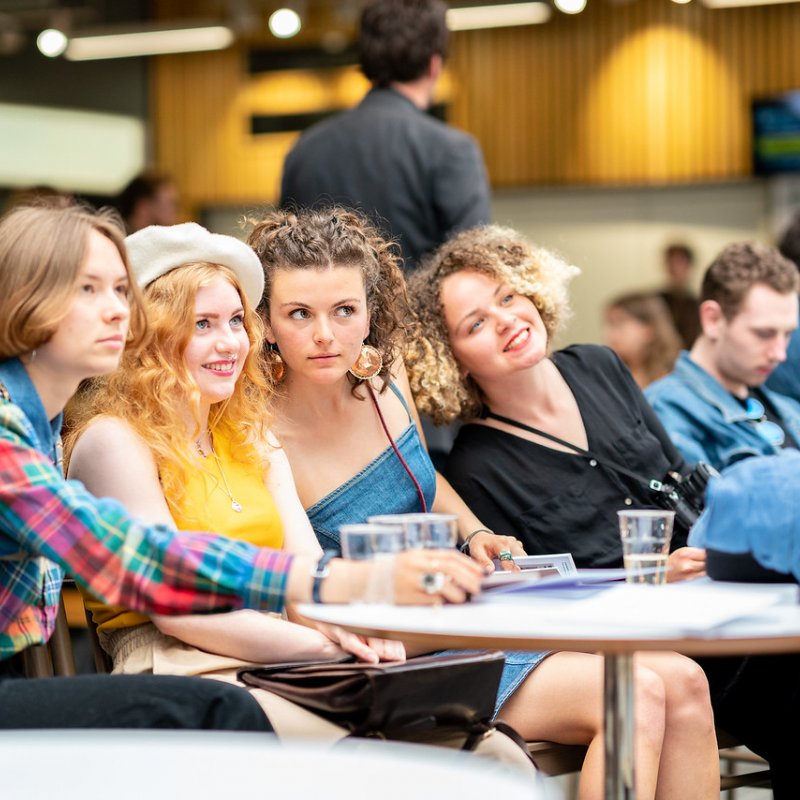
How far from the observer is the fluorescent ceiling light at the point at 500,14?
8398 millimetres

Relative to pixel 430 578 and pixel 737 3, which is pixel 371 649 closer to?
pixel 430 578

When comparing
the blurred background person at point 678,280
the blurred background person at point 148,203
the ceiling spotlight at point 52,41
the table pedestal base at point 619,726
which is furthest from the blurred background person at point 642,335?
the ceiling spotlight at point 52,41

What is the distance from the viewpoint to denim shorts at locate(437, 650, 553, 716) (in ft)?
7.97

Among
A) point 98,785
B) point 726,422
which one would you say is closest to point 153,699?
point 98,785

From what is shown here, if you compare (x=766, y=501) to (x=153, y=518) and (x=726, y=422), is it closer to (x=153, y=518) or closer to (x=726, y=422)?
(x=153, y=518)

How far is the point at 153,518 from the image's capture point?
2.19 meters

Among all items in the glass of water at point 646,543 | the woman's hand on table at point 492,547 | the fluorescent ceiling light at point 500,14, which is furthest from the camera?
the fluorescent ceiling light at point 500,14

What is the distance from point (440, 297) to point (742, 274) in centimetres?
113

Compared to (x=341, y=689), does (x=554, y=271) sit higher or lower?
higher

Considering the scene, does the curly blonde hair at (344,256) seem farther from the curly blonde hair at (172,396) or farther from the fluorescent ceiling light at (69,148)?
the fluorescent ceiling light at (69,148)

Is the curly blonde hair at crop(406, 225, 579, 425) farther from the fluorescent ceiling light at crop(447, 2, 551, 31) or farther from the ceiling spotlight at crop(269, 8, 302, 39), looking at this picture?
the ceiling spotlight at crop(269, 8, 302, 39)

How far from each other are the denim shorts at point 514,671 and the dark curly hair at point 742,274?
155cm

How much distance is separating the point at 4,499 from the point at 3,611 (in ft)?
0.66

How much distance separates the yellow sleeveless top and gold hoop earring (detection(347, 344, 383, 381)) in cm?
40
